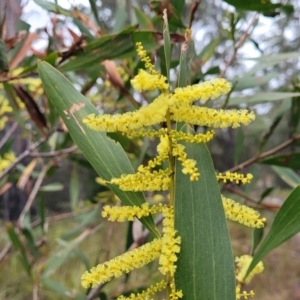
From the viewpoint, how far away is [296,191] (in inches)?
18.4

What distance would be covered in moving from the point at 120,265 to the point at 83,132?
7.2 inches

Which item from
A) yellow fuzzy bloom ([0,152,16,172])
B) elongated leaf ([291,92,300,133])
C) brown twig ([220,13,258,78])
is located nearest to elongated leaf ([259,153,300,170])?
elongated leaf ([291,92,300,133])

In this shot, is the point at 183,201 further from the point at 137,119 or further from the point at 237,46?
the point at 237,46

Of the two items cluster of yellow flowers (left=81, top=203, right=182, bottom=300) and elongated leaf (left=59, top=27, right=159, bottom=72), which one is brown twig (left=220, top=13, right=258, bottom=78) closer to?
elongated leaf (left=59, top=27, right=159, bottom=72)

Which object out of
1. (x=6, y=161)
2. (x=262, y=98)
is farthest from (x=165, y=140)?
(x=6, y=161)

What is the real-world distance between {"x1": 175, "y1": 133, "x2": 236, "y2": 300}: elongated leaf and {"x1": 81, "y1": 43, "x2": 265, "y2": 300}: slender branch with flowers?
0.01 m

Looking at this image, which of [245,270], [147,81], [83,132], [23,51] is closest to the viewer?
[147,81]

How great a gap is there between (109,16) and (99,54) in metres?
8.24

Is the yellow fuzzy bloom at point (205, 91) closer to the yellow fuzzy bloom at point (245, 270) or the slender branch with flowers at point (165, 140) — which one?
the slender branch with flowers at point (165, 140)

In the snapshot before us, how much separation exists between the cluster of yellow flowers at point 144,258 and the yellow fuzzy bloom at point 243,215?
0.19 feet

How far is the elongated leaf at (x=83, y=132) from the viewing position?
0.46m

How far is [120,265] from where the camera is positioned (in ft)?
1.18

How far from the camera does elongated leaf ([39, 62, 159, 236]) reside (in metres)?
0.46

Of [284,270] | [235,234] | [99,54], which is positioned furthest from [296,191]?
[235,234]
